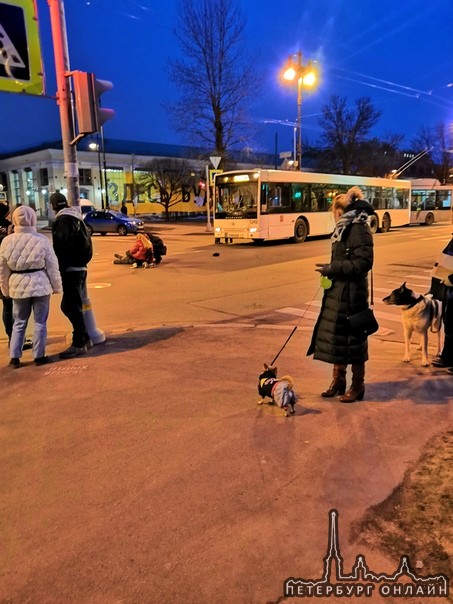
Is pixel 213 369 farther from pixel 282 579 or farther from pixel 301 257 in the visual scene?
pixel 301 257

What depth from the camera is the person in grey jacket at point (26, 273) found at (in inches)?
222

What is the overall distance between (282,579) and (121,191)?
2416 inches

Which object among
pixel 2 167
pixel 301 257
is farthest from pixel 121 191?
pixel 301 257

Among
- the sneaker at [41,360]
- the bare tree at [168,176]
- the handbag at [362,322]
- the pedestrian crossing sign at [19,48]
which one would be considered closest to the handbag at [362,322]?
the handbag at [362,322]

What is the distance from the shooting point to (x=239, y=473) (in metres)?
→ 3.44

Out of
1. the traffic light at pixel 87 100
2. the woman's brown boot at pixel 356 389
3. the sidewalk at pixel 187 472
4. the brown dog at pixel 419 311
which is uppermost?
the traffic light at pixel 87 100

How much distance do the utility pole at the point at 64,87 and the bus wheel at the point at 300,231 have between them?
15809 millimetres

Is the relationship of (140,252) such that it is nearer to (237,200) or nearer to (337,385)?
(237,200)

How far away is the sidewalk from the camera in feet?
8.36

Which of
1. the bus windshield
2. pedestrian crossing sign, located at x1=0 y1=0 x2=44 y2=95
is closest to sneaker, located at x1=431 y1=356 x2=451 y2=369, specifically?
pedestrian crossing sign, located at x1=0 y1=0 x2=44 y2=95

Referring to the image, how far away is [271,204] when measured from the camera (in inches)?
810

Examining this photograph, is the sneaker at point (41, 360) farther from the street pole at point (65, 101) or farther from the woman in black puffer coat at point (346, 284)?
the woman in black puffer coat at point (346, 284)

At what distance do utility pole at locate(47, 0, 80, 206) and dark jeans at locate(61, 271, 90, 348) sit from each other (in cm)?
120

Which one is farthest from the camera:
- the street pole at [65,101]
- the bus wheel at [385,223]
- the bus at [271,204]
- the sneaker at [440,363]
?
the bus wheel at [385,223]
